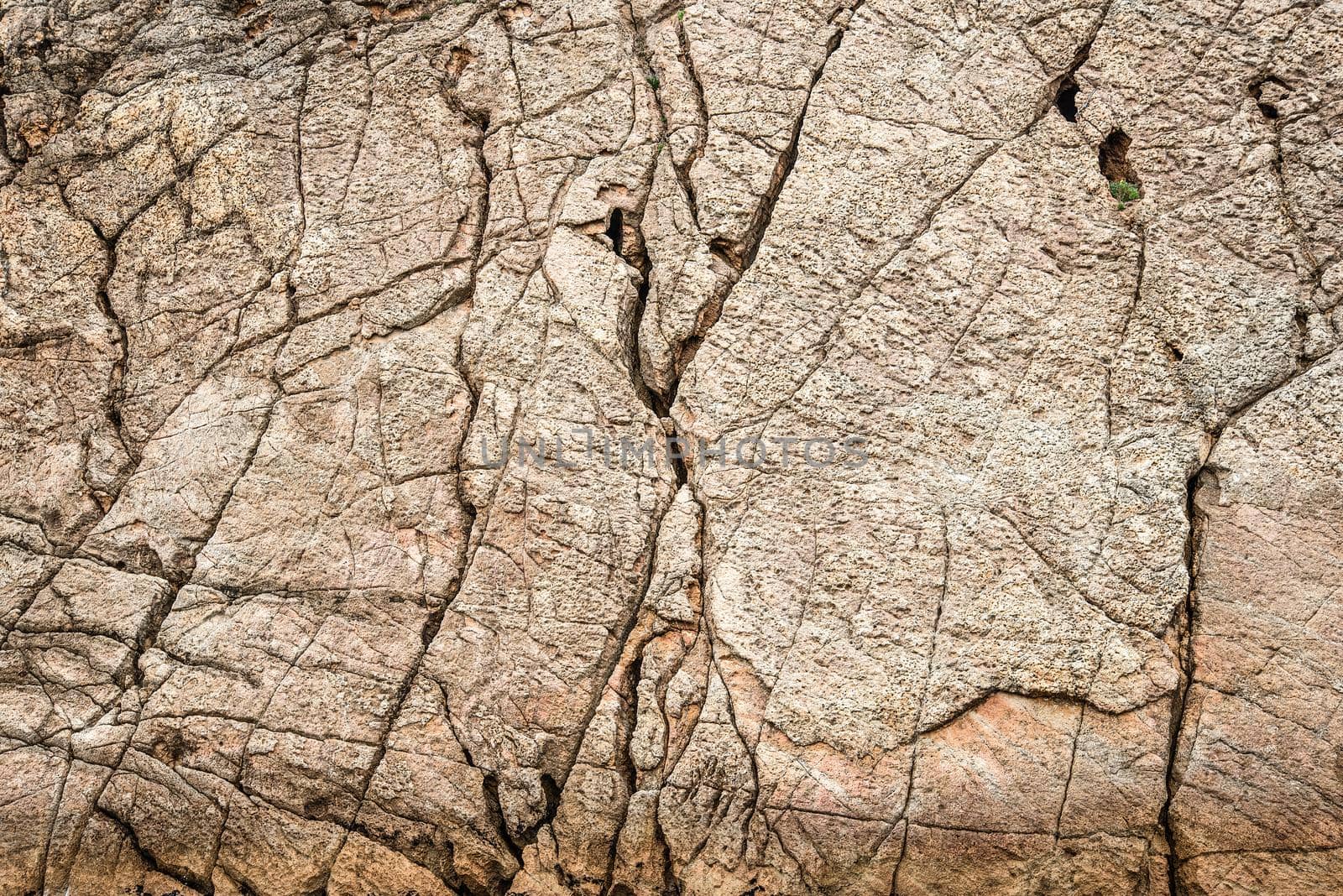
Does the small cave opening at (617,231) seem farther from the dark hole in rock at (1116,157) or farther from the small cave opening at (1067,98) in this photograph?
the dark hole in rock at (1116,157)

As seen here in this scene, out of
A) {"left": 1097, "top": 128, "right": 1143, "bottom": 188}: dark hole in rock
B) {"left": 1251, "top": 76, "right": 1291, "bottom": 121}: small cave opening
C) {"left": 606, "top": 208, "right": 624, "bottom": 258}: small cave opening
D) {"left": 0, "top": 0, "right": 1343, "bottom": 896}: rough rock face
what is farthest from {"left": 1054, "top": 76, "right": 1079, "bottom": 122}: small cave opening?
{"left": 606, "top": 208, "right": 624, "bottom": 258}: small cave opening

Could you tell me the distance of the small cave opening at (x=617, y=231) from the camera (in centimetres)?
518

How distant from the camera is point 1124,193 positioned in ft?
15.7

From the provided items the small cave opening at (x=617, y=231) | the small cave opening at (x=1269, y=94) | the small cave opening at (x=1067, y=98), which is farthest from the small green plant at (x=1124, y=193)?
the small cave opening at (x=617, y=231)

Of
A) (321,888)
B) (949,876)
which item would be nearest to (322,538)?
(321,888)

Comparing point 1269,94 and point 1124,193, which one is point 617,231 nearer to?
point 1124,193

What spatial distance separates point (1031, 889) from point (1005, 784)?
0.43 m

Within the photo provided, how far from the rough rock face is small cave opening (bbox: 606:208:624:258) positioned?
2cm

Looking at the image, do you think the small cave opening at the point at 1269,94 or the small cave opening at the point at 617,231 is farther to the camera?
the small cave opening at the point at 617,231

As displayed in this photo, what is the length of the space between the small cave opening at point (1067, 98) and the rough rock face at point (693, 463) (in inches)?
0.9

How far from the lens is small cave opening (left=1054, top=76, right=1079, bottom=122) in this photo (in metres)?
4.97

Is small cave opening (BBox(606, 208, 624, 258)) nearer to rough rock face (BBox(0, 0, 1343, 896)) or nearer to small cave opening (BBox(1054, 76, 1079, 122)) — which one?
rough rock face (BBox(0, 0, 1343, 896))

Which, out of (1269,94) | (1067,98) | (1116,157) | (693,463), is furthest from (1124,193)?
(693,463)

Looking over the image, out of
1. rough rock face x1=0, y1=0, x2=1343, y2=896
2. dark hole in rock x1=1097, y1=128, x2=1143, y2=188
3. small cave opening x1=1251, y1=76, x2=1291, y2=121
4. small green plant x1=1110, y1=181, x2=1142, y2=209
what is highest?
small cave opening x1=1251, y1=76, x2=1291, y2=121
